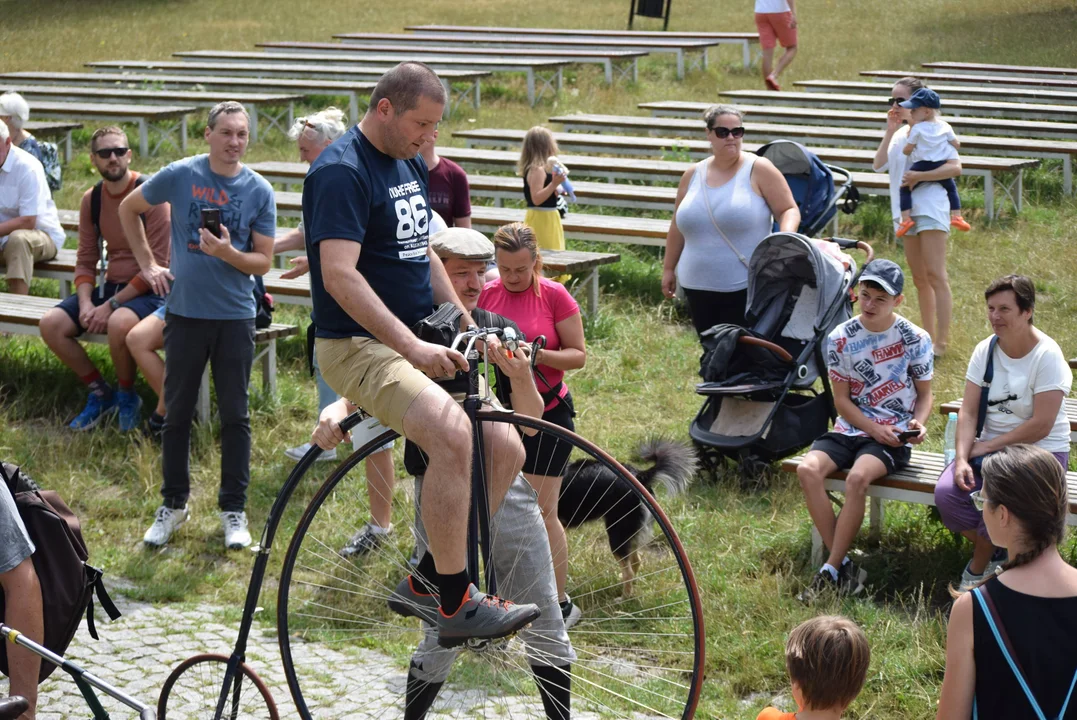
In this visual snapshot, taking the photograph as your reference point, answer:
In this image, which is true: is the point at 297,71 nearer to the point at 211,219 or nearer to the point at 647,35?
the point at 647,35

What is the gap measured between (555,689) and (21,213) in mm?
5847

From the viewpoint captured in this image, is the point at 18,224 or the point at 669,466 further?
the point at 18,224

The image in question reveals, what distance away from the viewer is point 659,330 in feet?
28.7

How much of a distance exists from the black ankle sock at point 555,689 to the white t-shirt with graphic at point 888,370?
78.8 inches

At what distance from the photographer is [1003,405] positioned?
4.93 meters

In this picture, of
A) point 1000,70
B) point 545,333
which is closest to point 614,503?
point 545,333

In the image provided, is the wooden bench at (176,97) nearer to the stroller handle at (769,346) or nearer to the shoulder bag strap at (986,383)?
the stroller handle at (769,346)

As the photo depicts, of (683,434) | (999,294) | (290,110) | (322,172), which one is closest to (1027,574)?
(322,172)

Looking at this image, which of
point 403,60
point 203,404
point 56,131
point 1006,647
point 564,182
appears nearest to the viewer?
point 1006,647

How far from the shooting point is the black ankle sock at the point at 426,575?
370cm

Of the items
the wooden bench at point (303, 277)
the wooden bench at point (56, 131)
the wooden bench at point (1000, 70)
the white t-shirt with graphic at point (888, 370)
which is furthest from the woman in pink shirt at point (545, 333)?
the wooden bench at point (1000, 70)

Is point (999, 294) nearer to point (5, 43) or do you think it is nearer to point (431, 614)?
point (431, 614)

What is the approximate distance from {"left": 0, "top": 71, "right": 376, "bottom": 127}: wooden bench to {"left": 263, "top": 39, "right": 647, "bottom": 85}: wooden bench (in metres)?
3.04

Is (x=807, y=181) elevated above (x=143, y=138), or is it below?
above
